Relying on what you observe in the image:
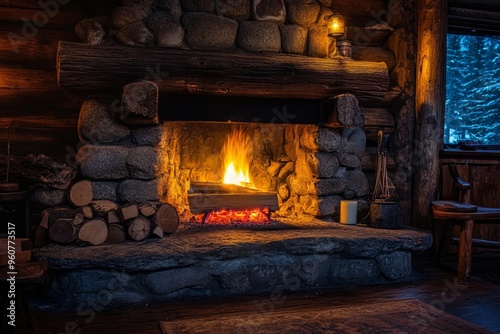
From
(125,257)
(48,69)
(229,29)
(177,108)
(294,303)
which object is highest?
(229,29)

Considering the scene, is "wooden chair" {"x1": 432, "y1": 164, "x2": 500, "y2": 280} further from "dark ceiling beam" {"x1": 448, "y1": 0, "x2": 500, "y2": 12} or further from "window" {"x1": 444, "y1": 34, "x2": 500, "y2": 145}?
"dark ceiling beam" {"x1": 448, "y1": 0, "x2": 500, "y2": 12}

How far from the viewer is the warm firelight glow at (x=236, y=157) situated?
5207 millimetres

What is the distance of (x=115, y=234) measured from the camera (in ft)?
12.9

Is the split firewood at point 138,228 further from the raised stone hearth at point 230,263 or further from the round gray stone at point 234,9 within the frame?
the round gray stone at point 234,9

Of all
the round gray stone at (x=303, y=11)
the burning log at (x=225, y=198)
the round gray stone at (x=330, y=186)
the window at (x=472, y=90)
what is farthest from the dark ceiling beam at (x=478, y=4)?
the burning log at (x=225, y=198)

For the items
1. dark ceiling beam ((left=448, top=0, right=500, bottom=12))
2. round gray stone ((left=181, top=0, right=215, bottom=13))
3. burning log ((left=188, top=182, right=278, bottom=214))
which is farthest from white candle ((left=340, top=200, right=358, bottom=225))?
dark ceiling beam ((left=448, top=0, right=500, bottom=12))

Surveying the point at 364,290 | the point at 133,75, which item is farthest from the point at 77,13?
the point at 364,290

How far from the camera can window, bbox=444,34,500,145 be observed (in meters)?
5.88

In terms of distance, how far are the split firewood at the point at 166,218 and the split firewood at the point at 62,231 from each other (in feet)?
2.08

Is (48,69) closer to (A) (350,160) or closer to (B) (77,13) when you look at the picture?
(B) (77,13)

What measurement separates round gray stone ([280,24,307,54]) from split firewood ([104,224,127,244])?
84.9 inches

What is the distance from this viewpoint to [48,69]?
15.5 feet

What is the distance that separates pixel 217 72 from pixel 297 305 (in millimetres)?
1973

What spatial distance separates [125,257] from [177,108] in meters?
1.37
